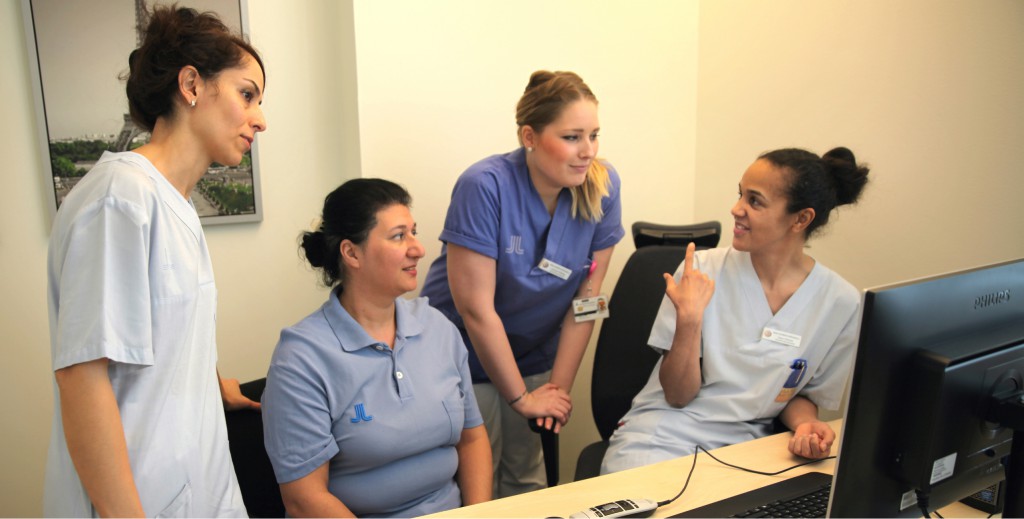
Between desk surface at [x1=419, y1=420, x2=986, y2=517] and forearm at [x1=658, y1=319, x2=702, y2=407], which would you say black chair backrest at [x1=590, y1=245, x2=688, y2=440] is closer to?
forearm at [x1=658, y1=319, x2=702, y2=407]

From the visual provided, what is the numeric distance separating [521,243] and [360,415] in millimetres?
739

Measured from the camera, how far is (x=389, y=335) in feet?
5.37

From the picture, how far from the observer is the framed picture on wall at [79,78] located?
186cm

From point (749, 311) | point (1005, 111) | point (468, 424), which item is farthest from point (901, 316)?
point (1005, 111)

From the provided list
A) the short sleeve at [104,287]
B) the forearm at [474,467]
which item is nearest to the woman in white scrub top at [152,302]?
the short sleeve at [104,287]

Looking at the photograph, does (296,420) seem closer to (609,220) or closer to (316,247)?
(316,247)

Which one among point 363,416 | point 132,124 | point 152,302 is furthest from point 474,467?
point 132,124

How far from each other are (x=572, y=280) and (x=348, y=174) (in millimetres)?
859

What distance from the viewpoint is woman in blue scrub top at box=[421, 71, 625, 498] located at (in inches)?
76.5

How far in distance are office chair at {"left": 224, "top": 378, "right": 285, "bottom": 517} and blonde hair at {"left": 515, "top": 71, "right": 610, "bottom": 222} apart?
104cm

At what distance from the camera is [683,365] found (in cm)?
168

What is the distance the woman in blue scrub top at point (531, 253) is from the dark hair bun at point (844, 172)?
614 millimetres

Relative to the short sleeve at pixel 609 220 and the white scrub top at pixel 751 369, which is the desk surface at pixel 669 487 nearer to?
the white scrub top at pixel 751 369

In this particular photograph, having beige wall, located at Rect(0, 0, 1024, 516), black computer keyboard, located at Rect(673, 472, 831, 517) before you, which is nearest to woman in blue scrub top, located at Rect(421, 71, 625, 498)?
beige wall, located at Rect(0, 0, 1024, 516)
